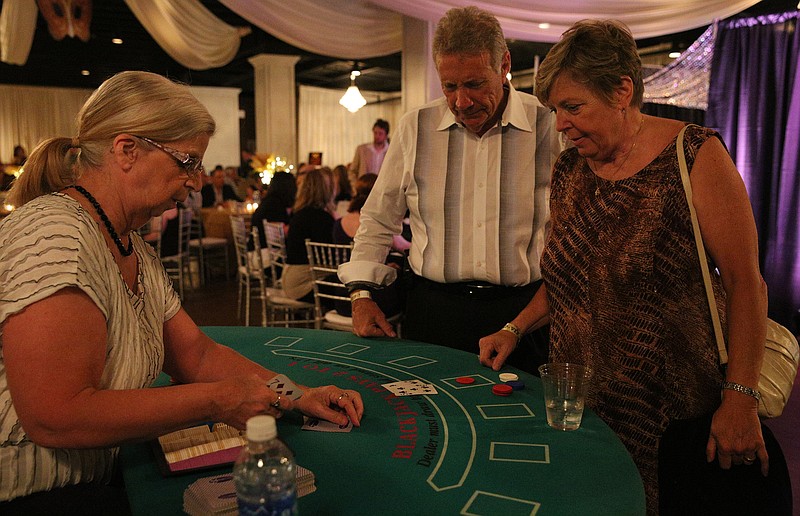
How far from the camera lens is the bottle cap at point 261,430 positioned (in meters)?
0.80

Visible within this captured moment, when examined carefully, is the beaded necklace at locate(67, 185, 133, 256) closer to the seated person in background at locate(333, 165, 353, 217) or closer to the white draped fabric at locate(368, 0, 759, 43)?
the white draped fabric at locate(368, 0, 759, 43)

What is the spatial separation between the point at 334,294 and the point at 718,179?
3.25 metres

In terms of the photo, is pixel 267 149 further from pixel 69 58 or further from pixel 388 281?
pixel 388 281

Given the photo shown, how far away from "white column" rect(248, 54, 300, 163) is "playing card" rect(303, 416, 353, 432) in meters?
10.7

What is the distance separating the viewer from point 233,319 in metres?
6.00

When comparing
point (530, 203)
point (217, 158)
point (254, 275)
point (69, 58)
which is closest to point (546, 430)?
point (530, 203)

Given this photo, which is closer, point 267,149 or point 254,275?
point 254,275

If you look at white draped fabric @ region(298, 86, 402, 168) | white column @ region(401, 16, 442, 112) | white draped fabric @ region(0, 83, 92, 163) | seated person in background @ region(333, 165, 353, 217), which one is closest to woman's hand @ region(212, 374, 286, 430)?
white column @ region(401, 16, 442, 112)

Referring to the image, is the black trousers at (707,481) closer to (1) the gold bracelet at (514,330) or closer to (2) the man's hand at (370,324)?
(1) the gold bracelet at (514,330)

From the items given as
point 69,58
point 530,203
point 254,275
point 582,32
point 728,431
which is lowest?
point 254,275

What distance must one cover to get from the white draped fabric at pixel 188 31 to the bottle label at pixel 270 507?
14.9 ft

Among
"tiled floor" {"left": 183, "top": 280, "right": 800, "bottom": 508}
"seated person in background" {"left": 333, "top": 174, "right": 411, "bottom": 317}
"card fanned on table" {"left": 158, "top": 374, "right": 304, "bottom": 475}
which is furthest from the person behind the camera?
"seated person in background" {"left": 333, "top": 174, "right": 411, "bottom": 317}

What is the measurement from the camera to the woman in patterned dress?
1.38 meters

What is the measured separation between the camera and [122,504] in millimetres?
1206
